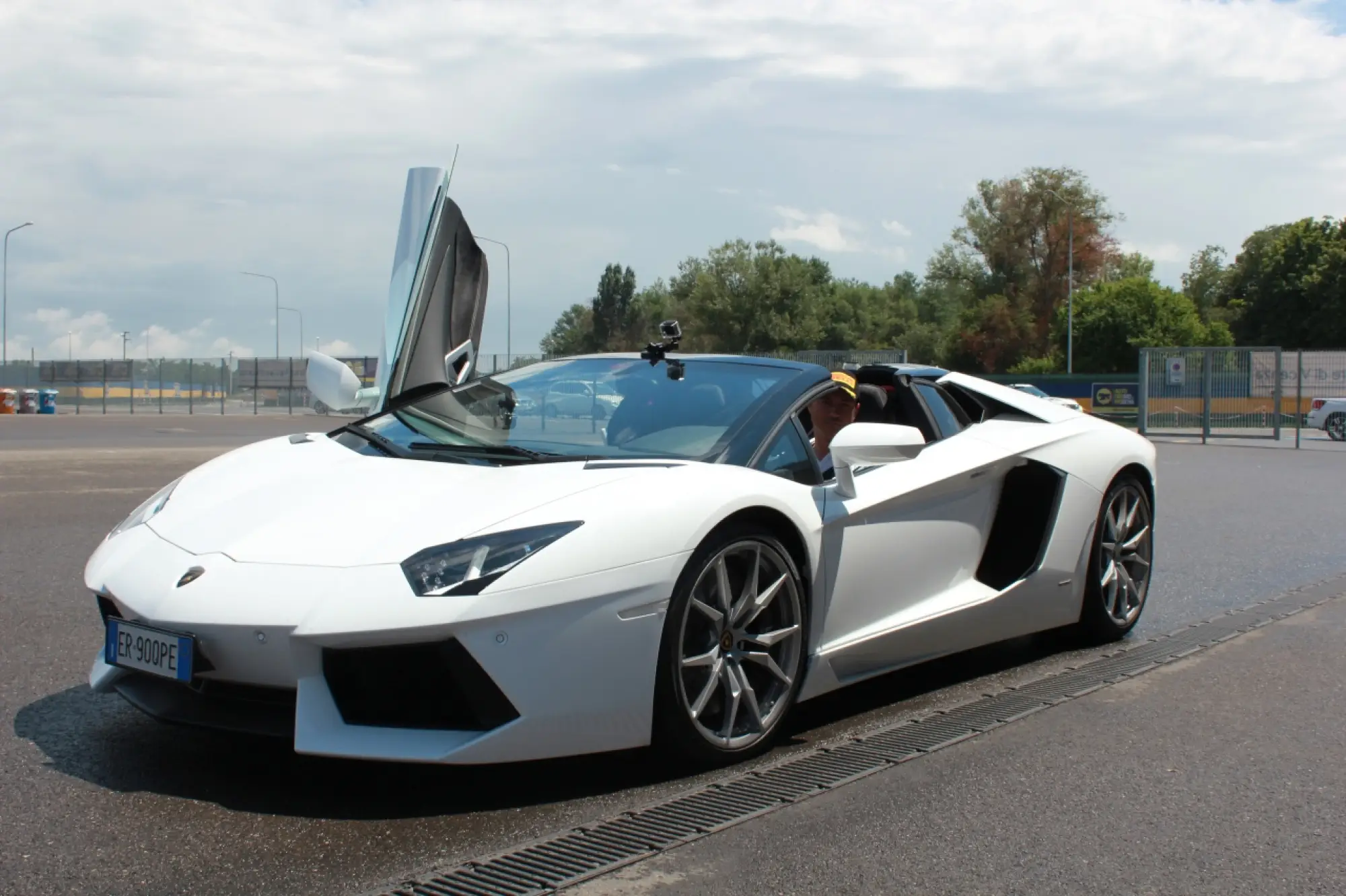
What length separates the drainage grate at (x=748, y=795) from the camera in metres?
2.90

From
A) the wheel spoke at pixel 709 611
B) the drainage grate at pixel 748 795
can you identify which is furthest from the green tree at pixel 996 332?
the wheel spoke at pixel 709 611

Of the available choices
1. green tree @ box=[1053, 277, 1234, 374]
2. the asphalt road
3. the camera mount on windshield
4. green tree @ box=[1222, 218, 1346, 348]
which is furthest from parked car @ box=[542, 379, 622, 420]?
green tree @ box=[1222, 218, 1346, 348]

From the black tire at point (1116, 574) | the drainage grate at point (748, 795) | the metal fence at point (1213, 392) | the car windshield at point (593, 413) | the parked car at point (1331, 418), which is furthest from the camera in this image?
the parked car at point (1331, 418)

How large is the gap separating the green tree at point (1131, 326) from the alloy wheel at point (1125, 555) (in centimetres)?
5833

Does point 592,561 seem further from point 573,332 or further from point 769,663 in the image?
point 573,332

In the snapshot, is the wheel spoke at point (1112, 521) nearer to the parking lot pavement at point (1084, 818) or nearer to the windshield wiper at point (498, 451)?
the parking lot pavement at point (1084, 818)

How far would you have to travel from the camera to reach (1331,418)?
31.8 meters

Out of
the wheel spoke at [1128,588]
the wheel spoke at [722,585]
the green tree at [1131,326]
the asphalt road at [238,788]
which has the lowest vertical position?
the asphalt road at [238,788]

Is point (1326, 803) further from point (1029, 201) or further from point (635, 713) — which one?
point (1029, 201)

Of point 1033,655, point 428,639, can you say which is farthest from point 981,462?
point 428,639

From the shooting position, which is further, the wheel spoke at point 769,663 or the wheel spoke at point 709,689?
the wheel spoke at point 769,663

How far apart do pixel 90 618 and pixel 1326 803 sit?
187 inches

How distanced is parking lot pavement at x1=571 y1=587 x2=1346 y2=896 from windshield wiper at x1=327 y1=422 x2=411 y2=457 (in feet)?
5.51

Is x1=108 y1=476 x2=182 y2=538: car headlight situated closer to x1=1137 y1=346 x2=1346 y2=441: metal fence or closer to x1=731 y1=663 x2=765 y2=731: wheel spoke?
x1=731 y1=663 x2=765 y2=731: wheel spoke
